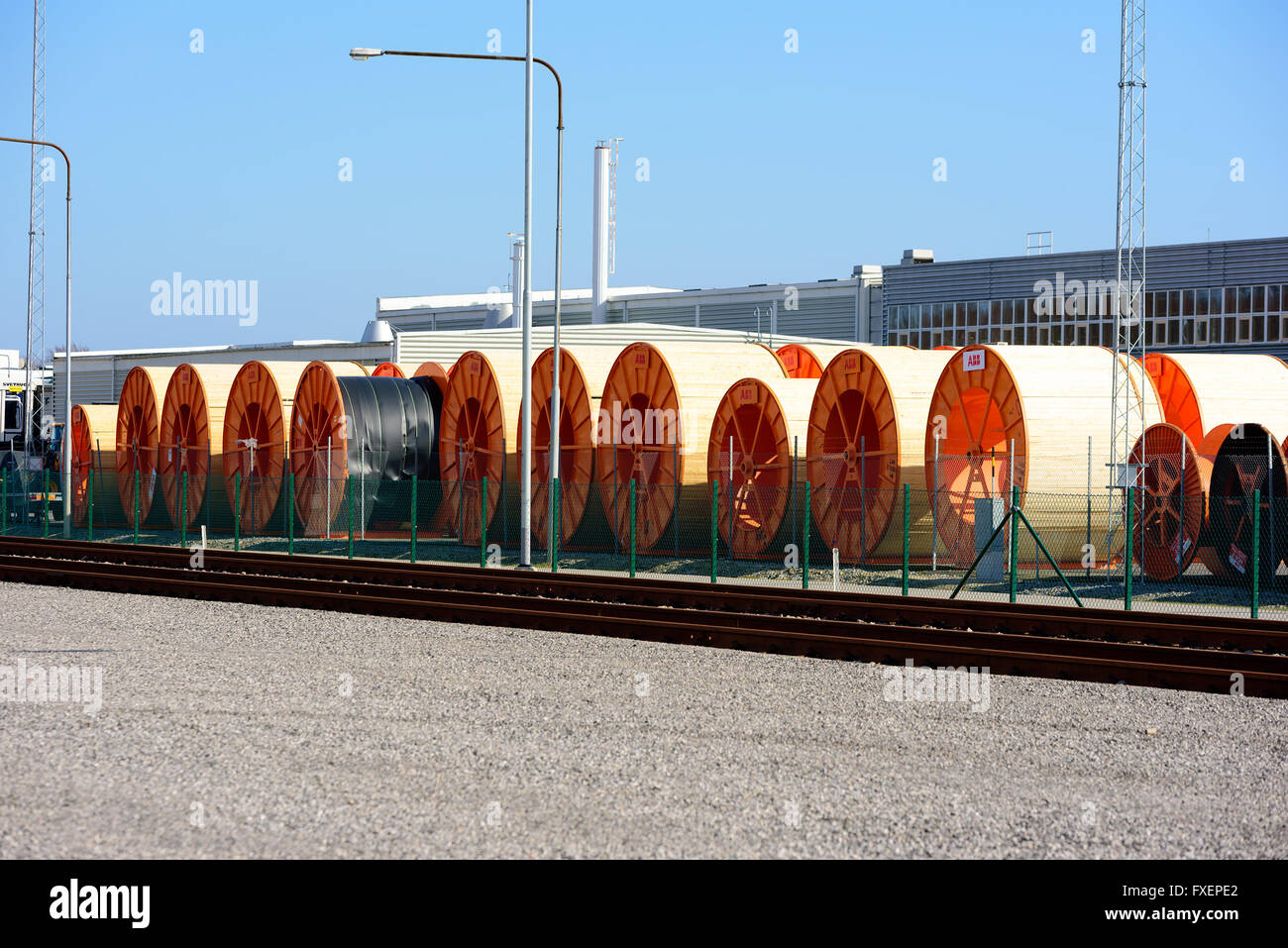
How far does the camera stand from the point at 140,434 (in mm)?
44188

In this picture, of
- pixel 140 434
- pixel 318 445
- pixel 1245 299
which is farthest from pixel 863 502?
pixel 1245 299

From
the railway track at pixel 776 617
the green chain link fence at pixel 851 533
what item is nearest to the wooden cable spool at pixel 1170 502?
the green chain link fence at pixel 851 533

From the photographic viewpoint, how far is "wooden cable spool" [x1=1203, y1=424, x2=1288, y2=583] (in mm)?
23188

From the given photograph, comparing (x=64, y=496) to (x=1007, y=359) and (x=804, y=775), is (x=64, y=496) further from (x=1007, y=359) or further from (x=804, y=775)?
(x=804, y=775)

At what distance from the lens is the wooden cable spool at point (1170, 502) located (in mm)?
24188

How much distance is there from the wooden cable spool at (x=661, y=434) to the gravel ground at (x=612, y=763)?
14215mm

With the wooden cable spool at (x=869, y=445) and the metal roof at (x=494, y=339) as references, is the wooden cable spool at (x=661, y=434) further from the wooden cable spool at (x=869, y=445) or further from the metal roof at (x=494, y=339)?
the metal roof at (x=494, y=339)

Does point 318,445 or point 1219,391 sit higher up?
point 1219,391

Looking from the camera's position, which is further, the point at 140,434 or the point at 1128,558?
the point at 140,434

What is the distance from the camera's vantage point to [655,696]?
13633 mm

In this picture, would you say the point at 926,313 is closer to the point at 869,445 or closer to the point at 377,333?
the point at 377,333

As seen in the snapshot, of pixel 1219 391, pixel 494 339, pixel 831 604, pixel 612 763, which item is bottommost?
pixel 612 763

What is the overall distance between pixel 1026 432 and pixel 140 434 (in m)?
28.1

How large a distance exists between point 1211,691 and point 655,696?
5.17 metres
